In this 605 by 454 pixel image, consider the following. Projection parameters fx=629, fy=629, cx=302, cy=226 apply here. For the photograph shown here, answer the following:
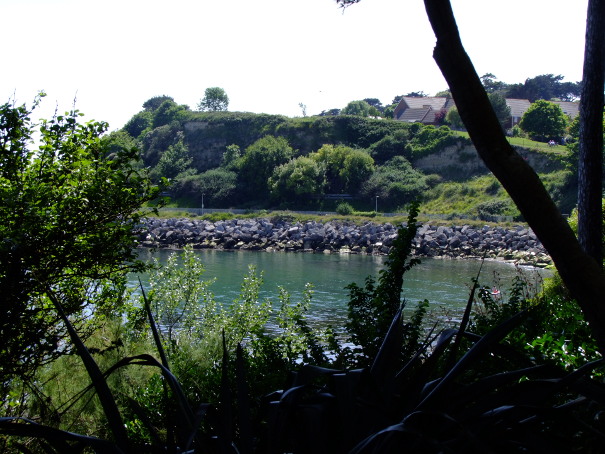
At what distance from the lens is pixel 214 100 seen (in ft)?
280

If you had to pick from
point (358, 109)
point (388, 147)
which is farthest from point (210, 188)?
point (358, 109)

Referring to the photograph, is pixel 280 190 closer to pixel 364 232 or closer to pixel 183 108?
pixel 364 232

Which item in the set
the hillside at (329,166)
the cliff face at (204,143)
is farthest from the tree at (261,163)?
the cliff face at (204,143)

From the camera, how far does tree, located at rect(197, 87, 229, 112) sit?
→ 8488 centimetres

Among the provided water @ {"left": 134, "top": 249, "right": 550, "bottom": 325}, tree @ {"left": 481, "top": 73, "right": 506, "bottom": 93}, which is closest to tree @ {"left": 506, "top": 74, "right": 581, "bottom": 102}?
tree @ {"left": 481, "top": 73, "right": 506, "bottom": 93}

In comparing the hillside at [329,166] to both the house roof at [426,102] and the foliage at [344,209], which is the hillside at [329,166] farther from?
the house roof at [426,102]

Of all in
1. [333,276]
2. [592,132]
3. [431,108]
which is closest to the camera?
[592,132]

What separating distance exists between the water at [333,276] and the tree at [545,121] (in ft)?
95.9

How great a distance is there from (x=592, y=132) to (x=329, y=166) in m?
49.2

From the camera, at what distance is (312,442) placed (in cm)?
132

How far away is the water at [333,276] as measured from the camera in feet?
55.6

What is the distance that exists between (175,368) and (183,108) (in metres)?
75.8

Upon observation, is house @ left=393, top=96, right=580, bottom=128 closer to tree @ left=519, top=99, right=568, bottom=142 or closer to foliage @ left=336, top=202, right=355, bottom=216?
tree @ left=519, top=99, right=568, bottom=142

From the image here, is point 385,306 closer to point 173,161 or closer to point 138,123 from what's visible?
point 173,161
